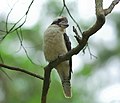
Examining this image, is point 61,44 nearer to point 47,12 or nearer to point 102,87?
point 47,12

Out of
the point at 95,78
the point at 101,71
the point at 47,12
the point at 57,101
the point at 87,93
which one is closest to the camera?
the point at 57,101

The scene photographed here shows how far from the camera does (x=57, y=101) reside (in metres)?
7.47

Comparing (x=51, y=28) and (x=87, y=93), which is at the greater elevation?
(x=51, y=28)

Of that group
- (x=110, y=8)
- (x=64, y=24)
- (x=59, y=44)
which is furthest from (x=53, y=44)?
(x=110, y=8)

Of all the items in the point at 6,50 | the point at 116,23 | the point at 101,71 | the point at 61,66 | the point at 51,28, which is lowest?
the point at 101,71

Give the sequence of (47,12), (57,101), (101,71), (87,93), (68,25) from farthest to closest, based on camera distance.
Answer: (101,71) < (87,93) < (47,12) < (57,101) < (68,25)

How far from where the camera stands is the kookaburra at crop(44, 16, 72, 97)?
3389 mm

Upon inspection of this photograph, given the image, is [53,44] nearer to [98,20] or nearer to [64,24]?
[64,24]

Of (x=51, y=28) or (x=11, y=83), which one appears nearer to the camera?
(x=51, y=28)

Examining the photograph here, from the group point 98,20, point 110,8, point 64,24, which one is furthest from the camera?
point 64,24

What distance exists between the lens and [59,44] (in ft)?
11.3

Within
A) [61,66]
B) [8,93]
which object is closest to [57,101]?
[8,93]

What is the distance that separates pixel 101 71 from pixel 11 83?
10.2ft

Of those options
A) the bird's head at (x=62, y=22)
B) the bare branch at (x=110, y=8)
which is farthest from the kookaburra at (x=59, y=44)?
the bare branch at (x=110, y=8)
